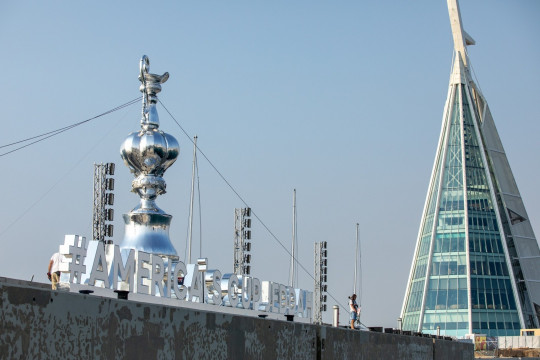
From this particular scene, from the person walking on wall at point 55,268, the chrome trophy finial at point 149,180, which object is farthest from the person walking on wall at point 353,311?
the person walking on wall at point 55,268

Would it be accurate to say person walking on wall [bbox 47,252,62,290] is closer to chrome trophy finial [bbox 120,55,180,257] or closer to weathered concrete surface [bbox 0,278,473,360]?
chrome trophy finial [bbox 120,55,180,257]

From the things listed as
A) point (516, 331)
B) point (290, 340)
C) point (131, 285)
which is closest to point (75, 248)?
point (131, 285)

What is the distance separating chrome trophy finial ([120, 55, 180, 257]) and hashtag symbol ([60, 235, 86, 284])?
338 centimetres

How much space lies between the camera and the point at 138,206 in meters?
22.9

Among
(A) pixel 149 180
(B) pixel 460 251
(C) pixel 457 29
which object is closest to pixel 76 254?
(A) pixel 149 180

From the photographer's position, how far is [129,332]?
372 inches

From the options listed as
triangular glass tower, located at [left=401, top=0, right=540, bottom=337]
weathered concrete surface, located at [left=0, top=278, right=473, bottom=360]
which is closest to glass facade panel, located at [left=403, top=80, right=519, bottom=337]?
triangular glass tower, located at [left=401, top=0, right=540, bottom=337]

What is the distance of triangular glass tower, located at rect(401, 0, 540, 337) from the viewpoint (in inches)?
3831

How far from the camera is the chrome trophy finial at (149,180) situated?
22191mm

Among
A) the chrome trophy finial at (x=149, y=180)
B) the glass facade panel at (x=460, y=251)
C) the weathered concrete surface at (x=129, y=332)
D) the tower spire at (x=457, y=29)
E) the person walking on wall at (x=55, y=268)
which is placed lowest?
the weathered concrete surface at (x=129, y=332)

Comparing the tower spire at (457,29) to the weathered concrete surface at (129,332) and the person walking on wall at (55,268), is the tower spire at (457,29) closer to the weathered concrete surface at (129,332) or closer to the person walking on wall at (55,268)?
the person walking on wall at (55,268)

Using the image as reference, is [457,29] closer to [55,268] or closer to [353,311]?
[353,311]

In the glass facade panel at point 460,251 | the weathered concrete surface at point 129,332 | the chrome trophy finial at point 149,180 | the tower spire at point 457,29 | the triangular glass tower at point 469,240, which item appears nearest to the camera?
the weathered concrete surface at point 129,332

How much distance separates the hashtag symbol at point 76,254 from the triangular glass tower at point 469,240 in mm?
81176
